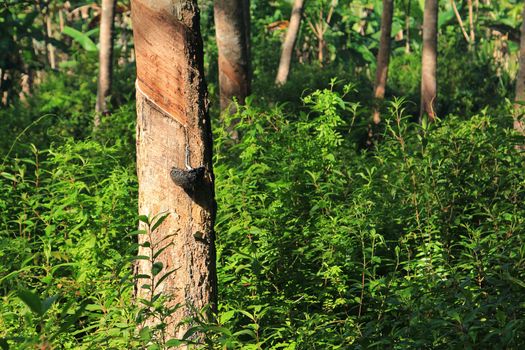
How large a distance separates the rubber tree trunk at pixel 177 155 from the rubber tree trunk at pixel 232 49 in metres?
4.27

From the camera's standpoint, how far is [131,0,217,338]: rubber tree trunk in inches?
191

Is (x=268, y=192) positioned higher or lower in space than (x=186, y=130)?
lower

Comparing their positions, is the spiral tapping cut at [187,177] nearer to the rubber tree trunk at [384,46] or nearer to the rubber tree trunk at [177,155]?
the rubber tree trunk at [177,155]

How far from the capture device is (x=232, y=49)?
30.7ft

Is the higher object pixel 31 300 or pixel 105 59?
pixel 105 59

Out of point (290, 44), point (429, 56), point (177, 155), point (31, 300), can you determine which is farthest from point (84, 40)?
point (31, 300)

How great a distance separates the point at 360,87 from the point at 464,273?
12.4 m

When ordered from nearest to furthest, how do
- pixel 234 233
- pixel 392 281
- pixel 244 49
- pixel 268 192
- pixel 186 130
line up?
pixel 186 130 < pixel 392 281 < pixel 234 233 < pixel 268 192 < pixel 244 49

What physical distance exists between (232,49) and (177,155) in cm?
462

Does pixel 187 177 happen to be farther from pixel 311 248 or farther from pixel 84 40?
pixel 84 40

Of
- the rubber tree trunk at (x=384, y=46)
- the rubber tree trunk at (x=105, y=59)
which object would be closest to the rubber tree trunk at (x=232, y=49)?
the rubber tree trunk at (x=105, y=59)

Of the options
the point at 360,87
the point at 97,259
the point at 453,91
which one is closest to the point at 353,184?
the point at 97,259

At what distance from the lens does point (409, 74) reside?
23000 mm

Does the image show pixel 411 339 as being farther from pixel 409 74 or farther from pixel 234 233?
pixel 409 74
